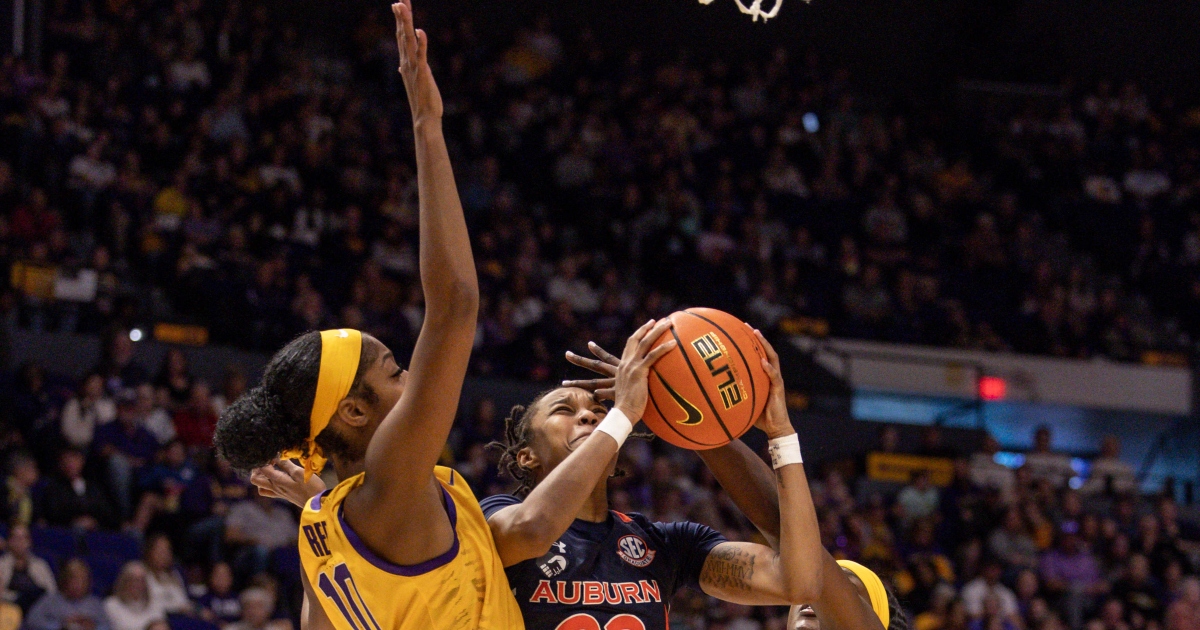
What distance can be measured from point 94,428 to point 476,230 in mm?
5314

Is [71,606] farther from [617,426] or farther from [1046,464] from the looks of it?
[1046,464]

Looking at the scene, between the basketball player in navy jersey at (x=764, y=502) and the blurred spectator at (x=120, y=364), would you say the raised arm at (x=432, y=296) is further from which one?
the blurred spectator at (x=120, y=364)

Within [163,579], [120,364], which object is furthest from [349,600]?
[120,364]

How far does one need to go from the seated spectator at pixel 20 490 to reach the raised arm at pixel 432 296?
22.7ft

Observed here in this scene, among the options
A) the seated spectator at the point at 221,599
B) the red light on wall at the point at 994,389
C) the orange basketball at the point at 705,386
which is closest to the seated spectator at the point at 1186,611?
the red light on wall at the point at 994,389

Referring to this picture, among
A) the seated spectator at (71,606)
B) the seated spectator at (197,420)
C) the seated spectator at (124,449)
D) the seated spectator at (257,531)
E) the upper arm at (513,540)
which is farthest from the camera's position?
the seated spectator at (197,420)

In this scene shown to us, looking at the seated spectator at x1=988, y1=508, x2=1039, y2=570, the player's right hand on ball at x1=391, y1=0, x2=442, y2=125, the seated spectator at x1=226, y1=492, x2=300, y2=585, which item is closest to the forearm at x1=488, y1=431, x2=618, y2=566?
the player's right hand on ball at x1=391, y1=0, x2=442, y2=125

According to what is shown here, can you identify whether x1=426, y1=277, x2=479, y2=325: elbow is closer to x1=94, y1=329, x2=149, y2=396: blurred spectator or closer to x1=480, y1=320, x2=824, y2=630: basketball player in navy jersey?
x1=480, y1=320, x2=824, y2=630: basketball player in navy jersey

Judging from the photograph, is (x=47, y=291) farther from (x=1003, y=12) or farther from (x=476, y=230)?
(x=1003, y=12)

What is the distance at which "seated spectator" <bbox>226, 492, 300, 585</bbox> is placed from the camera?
30.0ft

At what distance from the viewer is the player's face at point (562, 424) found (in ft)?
11.8

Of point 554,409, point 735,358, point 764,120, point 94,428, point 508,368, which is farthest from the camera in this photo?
point 764,120

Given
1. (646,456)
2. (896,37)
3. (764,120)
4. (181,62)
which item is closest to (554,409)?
(646,456)

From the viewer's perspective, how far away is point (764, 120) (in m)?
17.9
